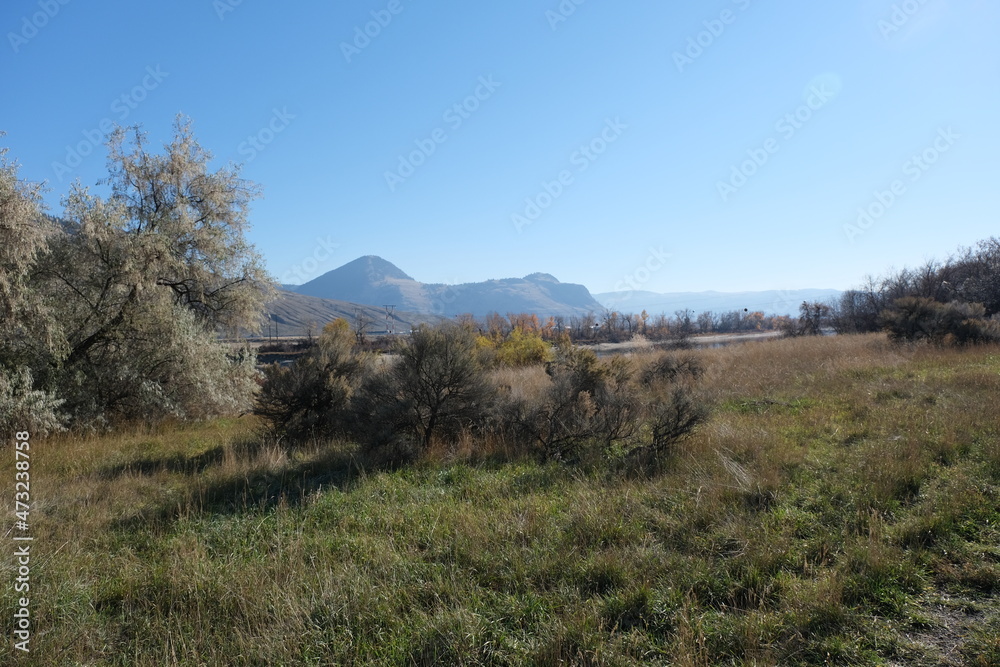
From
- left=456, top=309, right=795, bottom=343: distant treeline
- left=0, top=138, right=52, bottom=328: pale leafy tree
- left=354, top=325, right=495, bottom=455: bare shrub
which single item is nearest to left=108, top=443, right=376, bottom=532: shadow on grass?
left=354, top=325, right=495, bottom=455: bare shrub

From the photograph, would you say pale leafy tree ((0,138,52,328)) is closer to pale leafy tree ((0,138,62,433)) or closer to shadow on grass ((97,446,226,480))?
pale leafy tree ((0,138,62,433))

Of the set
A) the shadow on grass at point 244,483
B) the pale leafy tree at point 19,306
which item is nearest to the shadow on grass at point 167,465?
the shadow on grass at point 244,483

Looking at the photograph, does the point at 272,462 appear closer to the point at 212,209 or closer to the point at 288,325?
the point at 212,209

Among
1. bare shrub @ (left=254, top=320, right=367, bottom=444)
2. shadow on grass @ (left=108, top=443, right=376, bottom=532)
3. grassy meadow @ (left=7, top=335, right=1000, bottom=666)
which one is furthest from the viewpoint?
bare shrub @ (left=254, top=320, right=367, bottom=444)

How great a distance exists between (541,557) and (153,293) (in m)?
11.6

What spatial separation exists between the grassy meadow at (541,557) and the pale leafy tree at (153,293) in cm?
454

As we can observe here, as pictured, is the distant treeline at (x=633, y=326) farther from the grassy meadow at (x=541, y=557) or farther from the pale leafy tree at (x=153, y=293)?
the grassy meadow at (x=541, y=557)

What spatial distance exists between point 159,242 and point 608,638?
40.0 ft

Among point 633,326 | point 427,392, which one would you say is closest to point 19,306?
point 427,392

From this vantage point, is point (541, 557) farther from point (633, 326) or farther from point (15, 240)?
point (633, 326)

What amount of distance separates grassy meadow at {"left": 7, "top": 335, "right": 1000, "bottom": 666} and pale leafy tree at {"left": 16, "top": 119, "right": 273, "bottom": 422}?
4.54 meters

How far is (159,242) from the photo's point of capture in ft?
34.9

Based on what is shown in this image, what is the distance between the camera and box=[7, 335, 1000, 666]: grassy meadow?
9.15 ft

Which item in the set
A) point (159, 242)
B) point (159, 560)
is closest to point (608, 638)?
point (159, 560)
